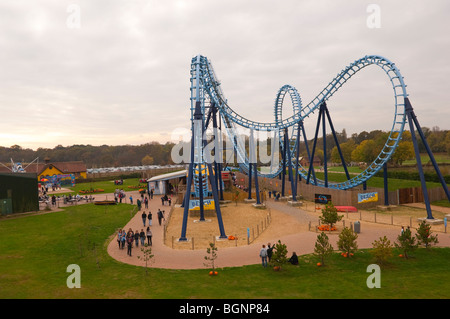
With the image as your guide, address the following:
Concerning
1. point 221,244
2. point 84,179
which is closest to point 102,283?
point 221,244

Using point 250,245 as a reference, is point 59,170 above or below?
above

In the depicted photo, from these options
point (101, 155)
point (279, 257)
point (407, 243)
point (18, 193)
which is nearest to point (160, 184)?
point (18, 193)

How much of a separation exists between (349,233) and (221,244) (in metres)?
7.96

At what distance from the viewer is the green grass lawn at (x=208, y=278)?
1145cm

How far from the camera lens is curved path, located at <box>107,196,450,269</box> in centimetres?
1589

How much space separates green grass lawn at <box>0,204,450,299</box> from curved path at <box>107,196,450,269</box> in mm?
973

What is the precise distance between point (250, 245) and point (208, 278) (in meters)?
6.15

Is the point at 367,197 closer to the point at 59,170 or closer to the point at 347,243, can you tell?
the point at 347,243

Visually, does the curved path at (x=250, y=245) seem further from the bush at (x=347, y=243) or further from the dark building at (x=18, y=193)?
the dark building at (x=18, y=193)

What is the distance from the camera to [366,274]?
531 inches

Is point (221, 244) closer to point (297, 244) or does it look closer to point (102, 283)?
point (297, 244)

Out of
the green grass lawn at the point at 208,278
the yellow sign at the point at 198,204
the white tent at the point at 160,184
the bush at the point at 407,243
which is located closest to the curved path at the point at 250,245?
the green grass lawn at the point at 208,278

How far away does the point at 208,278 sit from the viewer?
1333cm

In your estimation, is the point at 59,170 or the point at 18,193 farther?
the point at 59,170
